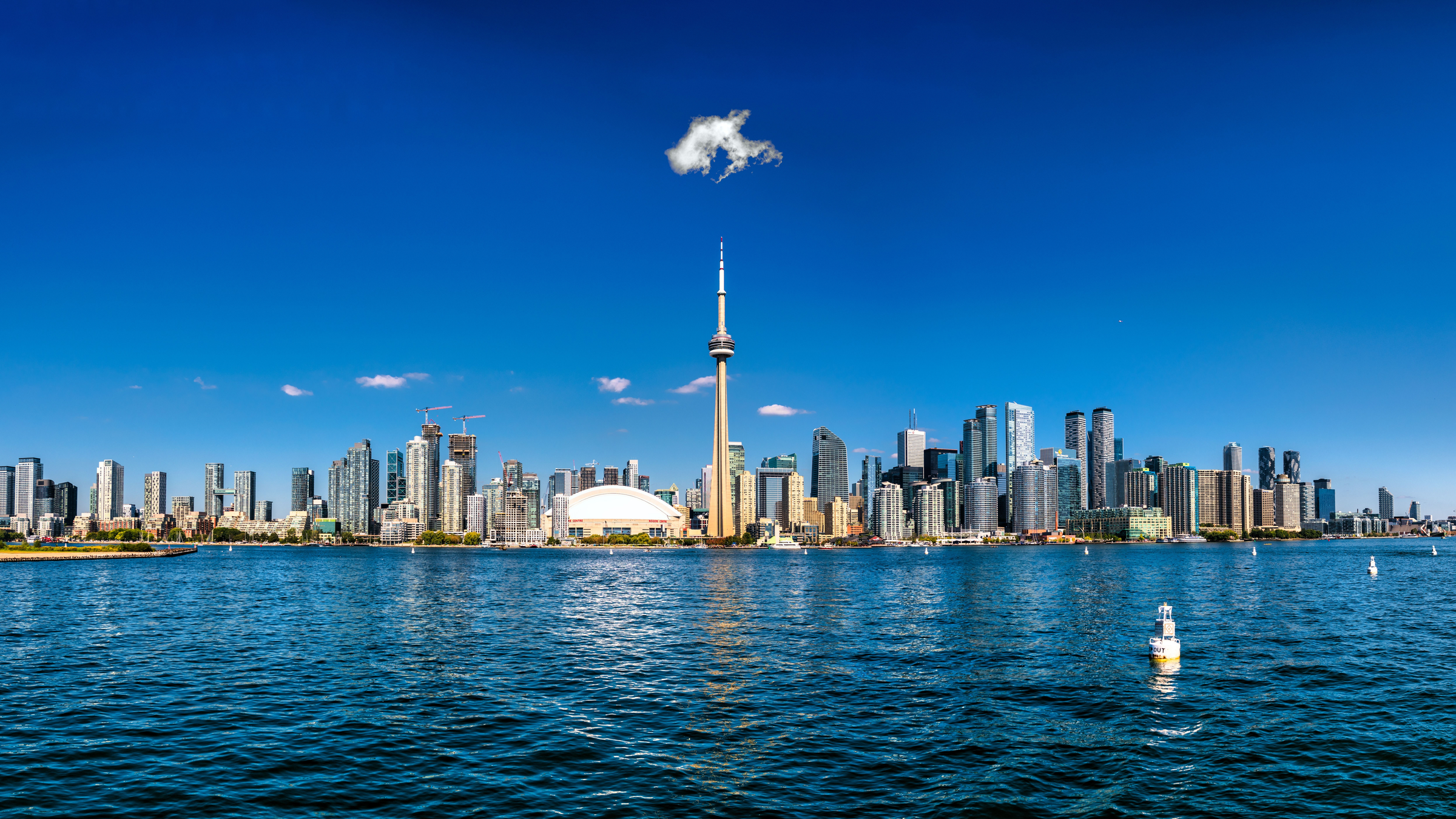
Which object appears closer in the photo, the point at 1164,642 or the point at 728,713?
the point at 728,713

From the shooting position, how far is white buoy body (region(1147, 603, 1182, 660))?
44.1 metres

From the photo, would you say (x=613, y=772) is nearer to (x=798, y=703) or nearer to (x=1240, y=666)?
(x=798, y=703)

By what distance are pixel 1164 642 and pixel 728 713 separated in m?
25.0

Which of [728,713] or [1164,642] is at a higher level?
[1164,642]

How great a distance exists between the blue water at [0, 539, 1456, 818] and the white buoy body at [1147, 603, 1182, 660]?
0.88 m

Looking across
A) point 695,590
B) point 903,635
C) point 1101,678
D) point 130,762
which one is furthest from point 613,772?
point 695,590

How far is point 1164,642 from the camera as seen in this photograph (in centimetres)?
4450

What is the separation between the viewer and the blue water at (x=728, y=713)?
24.0 metres

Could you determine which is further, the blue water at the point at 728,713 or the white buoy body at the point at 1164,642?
the white buoy body at the point at 1164,642

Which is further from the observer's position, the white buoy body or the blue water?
the white buoy body

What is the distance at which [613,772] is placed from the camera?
26.0 meters

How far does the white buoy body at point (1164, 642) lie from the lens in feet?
145

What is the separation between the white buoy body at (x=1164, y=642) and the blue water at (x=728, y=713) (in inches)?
34.8

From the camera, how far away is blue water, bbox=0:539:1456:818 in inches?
947
